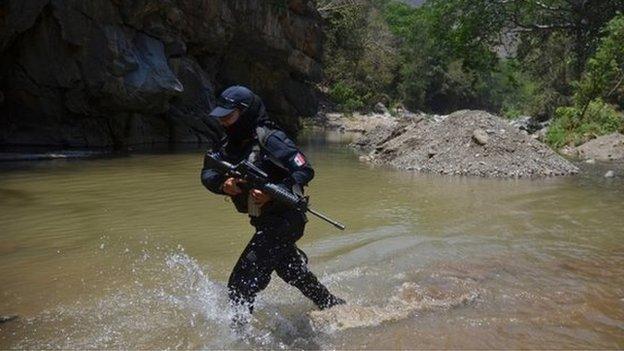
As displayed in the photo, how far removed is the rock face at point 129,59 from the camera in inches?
677

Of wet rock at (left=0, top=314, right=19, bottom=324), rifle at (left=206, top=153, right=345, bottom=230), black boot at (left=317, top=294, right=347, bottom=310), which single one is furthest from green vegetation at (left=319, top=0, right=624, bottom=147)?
wet rock at (left=0, top=314, right=19, bottom=324)

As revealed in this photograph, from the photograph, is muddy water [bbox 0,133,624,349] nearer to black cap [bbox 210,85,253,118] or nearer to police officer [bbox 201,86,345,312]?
police officer [bbox 201,86,345,312]

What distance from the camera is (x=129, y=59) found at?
18438 mm

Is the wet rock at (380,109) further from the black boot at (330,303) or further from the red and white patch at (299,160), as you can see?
the red and white patch at (299,160)

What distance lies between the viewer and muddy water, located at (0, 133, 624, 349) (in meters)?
4.38

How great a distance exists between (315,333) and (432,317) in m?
1.03

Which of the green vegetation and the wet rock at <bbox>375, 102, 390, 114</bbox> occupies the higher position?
the green vegetation

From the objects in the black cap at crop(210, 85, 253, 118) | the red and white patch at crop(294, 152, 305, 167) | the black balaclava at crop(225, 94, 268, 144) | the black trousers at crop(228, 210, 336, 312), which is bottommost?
the black trousers at crop(228, 210, 336, 312)

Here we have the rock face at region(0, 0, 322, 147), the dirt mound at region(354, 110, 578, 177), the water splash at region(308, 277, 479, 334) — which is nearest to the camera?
the water splash at region(308, 277, 479, 334)

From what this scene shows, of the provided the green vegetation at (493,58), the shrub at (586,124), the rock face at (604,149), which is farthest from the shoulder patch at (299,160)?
the shrub at (586,124)

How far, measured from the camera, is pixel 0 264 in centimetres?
603

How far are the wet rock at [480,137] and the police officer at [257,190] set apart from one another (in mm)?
12206

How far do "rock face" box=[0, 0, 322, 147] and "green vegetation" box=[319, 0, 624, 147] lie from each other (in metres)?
7.05

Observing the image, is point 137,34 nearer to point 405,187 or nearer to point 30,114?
point 30,114
